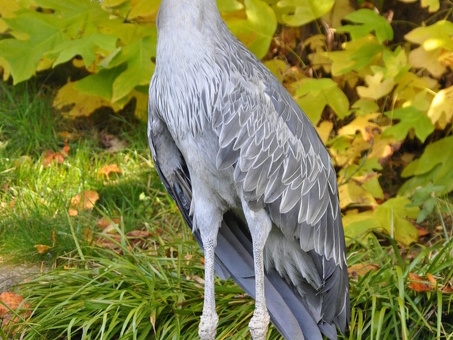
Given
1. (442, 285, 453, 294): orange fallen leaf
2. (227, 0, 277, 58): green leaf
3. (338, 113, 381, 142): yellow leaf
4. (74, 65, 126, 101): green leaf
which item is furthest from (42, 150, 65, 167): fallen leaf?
(442, 285, 453, 294): orange fallen leaf

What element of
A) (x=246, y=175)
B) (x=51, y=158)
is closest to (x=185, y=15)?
(x=246, y=175)

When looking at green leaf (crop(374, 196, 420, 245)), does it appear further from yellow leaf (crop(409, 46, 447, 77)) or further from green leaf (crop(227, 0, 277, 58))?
green leaf (crop(227, 0, 277, 58))

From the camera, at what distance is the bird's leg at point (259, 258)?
9.57 ft

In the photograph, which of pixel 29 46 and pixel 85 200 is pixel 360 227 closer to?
pixel 85 200

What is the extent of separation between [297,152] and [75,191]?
6.51ft

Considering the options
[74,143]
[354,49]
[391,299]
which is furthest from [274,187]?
[74,143]

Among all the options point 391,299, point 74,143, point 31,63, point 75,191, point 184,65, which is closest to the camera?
point 184,65

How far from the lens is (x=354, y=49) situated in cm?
434

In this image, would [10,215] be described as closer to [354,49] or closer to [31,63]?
[31,63]

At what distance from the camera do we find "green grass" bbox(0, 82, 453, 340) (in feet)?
11.3

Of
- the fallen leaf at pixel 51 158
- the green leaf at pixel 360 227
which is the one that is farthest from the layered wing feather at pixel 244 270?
the fallen leaf at pixel 51 158

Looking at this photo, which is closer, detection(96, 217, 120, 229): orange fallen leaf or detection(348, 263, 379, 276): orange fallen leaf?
detection(348, 263, 379, 276): orange fallen leaf

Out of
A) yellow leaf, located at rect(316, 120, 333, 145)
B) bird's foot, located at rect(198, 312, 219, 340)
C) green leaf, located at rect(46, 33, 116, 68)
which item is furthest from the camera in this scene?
yellow leaf, located at rect(316, 120, 333, 145)

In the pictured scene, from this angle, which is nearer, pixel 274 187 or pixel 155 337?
pixel 274 187
